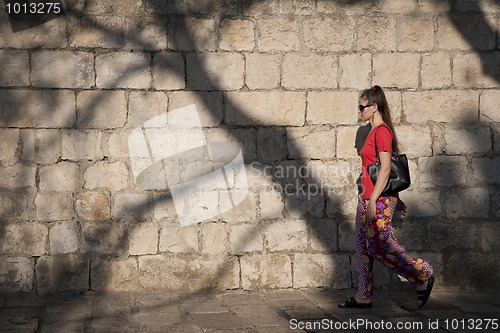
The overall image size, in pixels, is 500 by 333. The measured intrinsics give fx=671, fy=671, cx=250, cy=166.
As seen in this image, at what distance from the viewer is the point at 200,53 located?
5.73m

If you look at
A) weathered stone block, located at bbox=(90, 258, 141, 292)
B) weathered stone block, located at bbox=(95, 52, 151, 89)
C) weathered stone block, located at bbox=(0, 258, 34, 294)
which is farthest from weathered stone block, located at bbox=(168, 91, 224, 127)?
weathered stone block, located at bbox=(0, 258, 34, 294)

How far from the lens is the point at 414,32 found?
19.4 feet

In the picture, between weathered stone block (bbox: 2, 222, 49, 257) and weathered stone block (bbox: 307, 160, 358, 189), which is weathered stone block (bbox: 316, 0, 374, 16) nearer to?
weathered stone block (bbox: 307, 160, 358, 189)

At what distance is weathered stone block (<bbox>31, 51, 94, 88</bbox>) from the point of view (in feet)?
18.2

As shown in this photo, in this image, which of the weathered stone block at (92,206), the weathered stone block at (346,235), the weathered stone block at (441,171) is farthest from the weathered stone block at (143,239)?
the weathered stone block at (441,171)

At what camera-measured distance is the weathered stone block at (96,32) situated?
18.4 feet

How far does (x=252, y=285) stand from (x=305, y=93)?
68.1 inches

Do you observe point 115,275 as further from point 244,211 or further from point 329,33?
point 329,33

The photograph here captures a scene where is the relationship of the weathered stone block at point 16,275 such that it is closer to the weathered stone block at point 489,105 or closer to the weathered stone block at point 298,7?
the weathered stone block at point 298,7

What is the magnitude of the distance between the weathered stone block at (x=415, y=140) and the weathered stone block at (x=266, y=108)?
902 mm

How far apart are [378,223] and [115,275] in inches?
88.6

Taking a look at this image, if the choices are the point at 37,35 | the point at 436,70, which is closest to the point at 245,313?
the point at 436,70

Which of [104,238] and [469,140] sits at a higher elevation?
[469,140]

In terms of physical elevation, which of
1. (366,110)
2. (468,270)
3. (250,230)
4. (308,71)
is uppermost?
(308,71)
